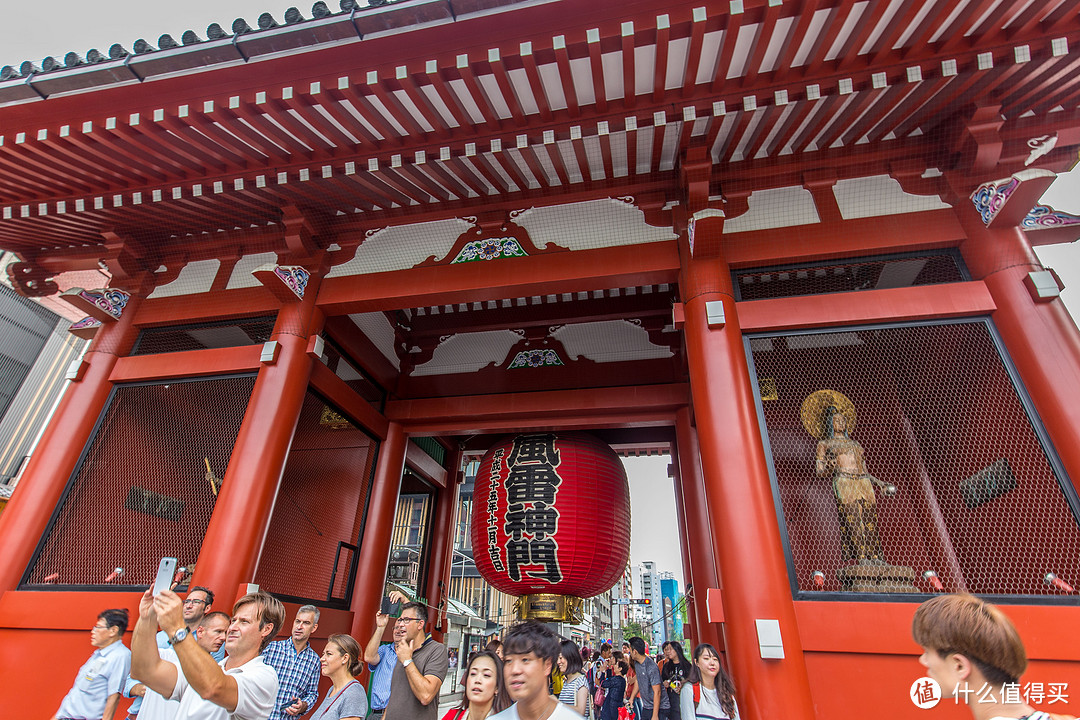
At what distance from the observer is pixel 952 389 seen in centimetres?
444

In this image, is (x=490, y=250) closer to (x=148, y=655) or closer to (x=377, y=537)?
(x=377, y=537)

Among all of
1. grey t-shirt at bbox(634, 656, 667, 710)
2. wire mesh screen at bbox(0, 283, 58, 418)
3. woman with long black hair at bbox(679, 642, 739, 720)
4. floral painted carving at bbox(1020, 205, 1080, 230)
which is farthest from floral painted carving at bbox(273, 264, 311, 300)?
wire mesh screen at bbox(0, 283, 58, 418)

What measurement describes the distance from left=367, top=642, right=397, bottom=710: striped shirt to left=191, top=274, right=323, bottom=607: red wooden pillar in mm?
1391

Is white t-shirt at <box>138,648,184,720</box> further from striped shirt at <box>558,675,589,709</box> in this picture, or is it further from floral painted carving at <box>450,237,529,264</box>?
floral painted carving at <box>450,237,529,264</box>

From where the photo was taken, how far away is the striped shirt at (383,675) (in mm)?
3258

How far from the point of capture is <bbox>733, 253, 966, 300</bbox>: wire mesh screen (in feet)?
14.0

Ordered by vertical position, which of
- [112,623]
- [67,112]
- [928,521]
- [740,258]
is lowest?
[112,623]

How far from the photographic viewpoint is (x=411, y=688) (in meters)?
2.73

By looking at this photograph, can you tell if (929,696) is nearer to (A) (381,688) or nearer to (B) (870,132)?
(A) (381,688)

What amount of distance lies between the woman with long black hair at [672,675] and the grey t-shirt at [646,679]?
0.70ft

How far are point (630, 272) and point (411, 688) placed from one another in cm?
344

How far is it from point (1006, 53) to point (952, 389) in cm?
250

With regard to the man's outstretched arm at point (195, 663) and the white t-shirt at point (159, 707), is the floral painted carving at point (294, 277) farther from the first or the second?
the man's outstretched arm at point (195, 663)

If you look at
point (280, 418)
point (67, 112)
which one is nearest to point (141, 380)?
point (280, 418)
